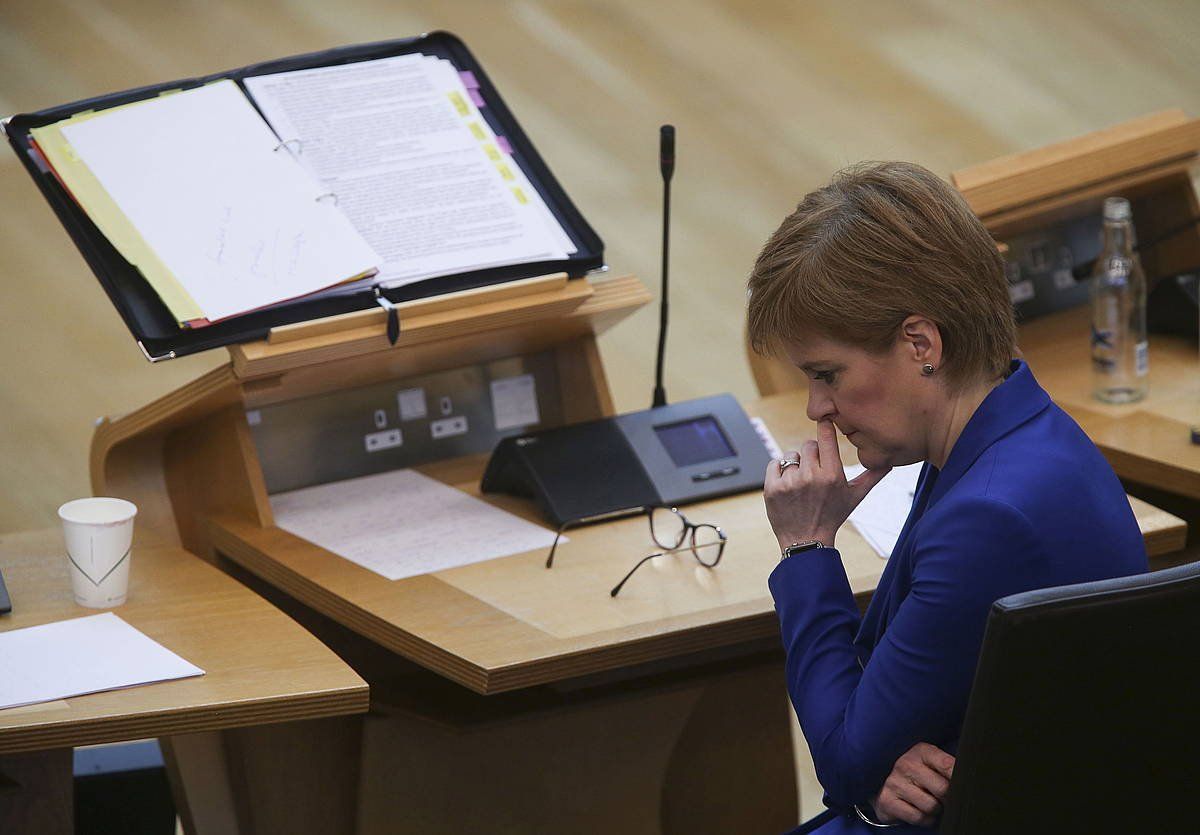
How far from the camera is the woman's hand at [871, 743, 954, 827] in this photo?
3.96ft

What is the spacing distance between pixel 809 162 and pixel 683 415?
2.04 meters

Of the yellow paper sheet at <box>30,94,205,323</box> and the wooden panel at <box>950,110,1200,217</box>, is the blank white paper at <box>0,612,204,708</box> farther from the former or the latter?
the wooden panel at <box>950,110,1200,217</box>

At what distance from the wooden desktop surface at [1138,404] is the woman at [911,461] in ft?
2.79

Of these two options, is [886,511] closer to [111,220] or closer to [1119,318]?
[1119,318]

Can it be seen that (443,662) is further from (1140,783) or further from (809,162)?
(809,162)

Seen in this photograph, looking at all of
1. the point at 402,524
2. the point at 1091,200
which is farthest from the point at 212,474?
the point at 1091,200

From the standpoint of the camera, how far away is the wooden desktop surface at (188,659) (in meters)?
1.43

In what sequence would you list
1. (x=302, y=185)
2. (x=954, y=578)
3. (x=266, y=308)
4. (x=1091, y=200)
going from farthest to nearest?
(x=1091, y=200), (x=302, y=185), (x=266, y=308), (x=954, y=578)

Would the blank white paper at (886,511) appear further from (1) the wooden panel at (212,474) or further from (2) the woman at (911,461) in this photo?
(1) the wooden panel at (212,474)

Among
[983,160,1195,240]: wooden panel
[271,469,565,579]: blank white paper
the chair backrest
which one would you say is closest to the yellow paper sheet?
[271,469,565,579]: blank white paper

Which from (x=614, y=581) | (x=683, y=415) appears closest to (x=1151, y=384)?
(x=683, y=415)

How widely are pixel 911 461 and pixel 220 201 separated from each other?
103cm

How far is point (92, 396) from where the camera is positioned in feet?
11.6

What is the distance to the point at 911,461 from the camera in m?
1.37
